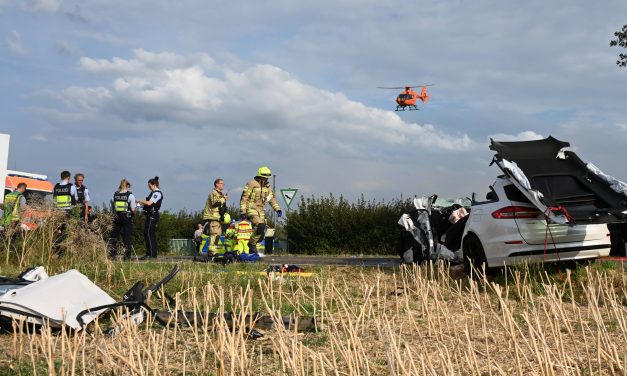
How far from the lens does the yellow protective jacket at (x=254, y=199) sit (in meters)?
16.8

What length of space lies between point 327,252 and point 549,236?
1468cm

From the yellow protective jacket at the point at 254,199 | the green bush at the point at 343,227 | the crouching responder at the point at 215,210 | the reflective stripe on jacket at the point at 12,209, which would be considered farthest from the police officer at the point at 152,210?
the green bush at the point at 343,227

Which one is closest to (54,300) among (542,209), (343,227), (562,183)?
(542,209)

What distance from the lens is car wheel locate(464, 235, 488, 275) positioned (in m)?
11.6

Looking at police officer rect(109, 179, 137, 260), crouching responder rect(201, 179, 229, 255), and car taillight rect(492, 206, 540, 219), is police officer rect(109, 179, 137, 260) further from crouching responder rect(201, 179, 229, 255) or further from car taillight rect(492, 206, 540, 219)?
car taillight rect(492, 206, 540, 219)

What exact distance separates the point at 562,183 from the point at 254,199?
7.21m

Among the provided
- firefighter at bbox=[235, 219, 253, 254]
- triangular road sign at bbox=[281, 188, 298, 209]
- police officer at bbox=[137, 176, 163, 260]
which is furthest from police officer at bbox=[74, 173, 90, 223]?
triangular road sign at bbox=[281, 188, 298, 209]

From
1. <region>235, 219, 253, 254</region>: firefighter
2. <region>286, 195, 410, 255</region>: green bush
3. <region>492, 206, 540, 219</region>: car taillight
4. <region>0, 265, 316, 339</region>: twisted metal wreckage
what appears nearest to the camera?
<region>0, 265, 316, 339</region>: twisted metal wreckage

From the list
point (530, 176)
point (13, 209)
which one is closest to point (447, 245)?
point (530, 176)

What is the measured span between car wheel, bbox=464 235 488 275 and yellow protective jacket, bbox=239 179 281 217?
5.70 meters

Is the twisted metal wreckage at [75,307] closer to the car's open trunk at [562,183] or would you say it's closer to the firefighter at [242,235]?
the car's open trunk at [562,183]

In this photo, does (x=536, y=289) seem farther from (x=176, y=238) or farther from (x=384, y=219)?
(x=176, y=238)

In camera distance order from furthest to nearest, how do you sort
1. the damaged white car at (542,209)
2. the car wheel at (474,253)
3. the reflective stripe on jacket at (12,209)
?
the reflective stripe on jacket at (12,209) < the car wheel at (474,253) < the damaged white car at (542,209)

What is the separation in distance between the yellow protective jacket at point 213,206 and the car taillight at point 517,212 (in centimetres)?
765
